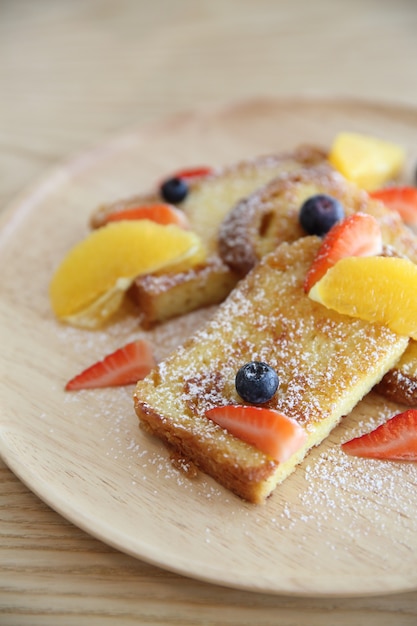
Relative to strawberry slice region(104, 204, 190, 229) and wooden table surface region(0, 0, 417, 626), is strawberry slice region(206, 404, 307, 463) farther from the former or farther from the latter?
strawberry slice region(104, 204, 190, 229)

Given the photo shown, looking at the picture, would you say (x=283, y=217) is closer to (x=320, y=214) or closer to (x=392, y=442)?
(x=320, y=214)

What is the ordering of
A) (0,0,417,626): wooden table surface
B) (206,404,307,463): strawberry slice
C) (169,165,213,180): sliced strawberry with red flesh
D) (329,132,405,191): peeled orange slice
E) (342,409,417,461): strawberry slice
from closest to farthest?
(206,404,307,463): strawberry slice
(342,409,417,461): strawberry slice
(329,132,405,191): peeled orange slice
(169,165,213,180): sliced strawberry with red flesh
(0,0,417,626): wooden table surface

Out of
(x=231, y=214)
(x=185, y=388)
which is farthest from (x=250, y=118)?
(x=185, y=388)

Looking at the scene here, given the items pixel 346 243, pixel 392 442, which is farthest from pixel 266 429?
pixel 346 243

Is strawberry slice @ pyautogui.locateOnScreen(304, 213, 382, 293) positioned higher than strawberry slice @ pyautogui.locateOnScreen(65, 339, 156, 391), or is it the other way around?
strawberry slice @ pyautogui.locateOnScreen(304, 213, 382, 293)

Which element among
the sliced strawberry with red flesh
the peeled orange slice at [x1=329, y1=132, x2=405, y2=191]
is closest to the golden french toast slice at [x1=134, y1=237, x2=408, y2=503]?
the peeled orange slice at [x1=329, y1=132, x2=405, y2=191]

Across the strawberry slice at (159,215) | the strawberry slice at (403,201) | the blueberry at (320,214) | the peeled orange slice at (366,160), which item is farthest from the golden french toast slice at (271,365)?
the peeled orange slice at (366,160)

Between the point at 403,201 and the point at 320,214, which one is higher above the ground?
the point at 320,214
